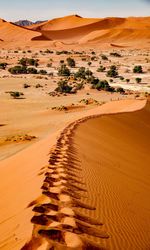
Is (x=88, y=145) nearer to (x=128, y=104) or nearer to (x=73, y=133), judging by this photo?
(x=73, y=133)

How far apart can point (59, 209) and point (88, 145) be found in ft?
21.9

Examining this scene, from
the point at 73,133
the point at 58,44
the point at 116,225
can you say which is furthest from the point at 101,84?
the point at 58,44

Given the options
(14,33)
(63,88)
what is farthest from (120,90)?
(14,33)

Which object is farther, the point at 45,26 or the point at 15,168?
the point at 45,26

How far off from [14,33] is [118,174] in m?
104

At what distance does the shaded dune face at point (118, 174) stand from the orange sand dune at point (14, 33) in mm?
87669

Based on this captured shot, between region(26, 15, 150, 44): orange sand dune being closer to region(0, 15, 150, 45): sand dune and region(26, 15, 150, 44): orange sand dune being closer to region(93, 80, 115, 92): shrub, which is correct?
region(0, 15, 150, 45): sand dune

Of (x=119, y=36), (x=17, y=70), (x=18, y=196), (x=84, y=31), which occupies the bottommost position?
(x=18, y=196)

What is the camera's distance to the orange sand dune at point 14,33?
105 meters

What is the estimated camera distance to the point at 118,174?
10.2 metres

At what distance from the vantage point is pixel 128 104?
25266 mm

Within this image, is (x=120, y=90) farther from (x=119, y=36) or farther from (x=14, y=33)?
(x=14, y=33)

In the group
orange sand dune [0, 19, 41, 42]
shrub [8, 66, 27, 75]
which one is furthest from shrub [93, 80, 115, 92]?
orange sand dune [0, 19, 41, 42]

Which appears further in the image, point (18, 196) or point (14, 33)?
point (14, 33)
